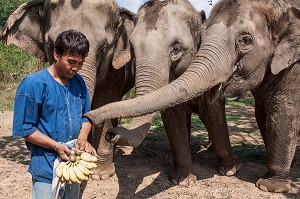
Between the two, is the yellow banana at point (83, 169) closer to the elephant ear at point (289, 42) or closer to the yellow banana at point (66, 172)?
the yellow banana at point (66, 172)

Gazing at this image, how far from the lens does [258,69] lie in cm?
424

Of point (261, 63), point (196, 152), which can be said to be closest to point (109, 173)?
point (196, 152)

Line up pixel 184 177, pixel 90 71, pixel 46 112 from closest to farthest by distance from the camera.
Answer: pixel 46 112 < pixel 90 71 < pixel 184 177

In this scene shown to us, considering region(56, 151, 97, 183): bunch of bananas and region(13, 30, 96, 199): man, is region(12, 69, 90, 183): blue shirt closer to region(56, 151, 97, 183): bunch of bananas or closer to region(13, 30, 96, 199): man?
region(13, 30, 96, 199): man

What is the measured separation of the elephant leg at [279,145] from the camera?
4.55 meters

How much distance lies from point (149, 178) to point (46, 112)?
2.51 metres

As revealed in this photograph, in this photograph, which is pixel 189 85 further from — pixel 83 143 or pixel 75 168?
pixel 75 168

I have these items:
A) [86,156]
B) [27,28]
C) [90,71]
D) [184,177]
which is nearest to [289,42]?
[184,177]

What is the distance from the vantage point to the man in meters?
2.55

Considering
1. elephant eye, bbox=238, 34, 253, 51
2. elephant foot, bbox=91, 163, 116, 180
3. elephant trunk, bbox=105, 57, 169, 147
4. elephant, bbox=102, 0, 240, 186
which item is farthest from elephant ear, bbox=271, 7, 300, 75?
elephant foot, bbox=91, 163, 116, 180

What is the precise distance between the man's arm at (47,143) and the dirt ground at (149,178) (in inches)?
75.0

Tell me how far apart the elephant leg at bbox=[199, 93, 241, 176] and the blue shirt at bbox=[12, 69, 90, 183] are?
234cm

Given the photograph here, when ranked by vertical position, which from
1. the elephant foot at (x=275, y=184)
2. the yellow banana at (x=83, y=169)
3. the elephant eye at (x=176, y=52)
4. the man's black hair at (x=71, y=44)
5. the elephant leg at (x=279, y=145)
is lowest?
the elephant foot at (x=275, y=184)

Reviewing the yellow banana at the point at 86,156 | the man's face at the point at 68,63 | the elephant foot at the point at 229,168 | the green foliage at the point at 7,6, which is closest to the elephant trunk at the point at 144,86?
the yellow banana at the point at 86,156
